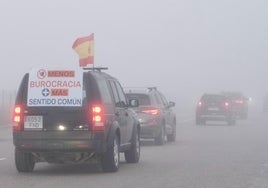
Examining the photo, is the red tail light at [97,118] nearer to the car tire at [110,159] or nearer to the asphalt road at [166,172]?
the car tire at [110,159]

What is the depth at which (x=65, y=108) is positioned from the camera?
46.8 ft

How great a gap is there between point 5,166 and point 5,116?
22643 mm

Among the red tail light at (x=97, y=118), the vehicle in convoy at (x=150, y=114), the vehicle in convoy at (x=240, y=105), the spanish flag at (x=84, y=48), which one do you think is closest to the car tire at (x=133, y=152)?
the red tail light at (x=97, y=118)

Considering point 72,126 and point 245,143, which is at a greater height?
point 72,126

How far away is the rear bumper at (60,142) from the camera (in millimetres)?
14117

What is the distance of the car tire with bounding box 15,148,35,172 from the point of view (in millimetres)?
14570

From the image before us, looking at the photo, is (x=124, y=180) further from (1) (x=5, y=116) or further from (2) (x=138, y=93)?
(1) (x=5, y=116)

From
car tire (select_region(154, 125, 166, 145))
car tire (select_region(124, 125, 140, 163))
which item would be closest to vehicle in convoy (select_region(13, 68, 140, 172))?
car tire (select_region(124, 125, 140, 163))

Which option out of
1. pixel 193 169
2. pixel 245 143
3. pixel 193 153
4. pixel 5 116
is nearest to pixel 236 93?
pixel 5 116

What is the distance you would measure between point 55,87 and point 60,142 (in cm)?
112

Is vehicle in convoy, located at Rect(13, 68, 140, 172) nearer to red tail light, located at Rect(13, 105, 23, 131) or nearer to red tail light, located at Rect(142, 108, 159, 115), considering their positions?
red tail light, located at Rect(13, 105, 23, 131)

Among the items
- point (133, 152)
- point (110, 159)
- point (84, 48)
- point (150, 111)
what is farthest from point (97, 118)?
point (84, 48)

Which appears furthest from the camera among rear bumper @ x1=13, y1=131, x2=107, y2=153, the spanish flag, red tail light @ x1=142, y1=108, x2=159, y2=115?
the spanish flag

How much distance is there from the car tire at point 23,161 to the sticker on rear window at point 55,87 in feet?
3.13
